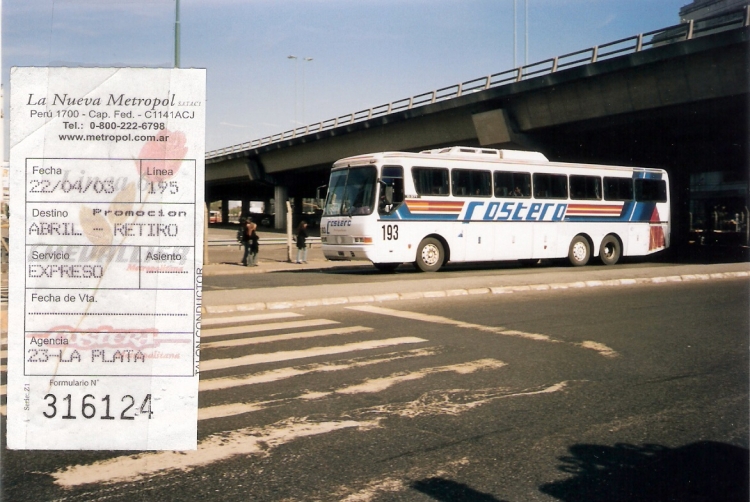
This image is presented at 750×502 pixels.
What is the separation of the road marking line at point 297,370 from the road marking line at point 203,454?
4.67 ft

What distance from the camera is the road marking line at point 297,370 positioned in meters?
6.68

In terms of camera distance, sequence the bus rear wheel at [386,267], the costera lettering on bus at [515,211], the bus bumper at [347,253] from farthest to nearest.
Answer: the costera lettering on bus at [515,211] → the bus rear wheel at [386,267] → the bus bumper at [347,253]

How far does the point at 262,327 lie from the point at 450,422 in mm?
5575

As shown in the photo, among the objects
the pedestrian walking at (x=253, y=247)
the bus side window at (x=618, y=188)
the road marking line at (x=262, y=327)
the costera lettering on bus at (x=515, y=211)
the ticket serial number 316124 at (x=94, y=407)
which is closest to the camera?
the ticket serial number 316124 at (x=94, y=407)

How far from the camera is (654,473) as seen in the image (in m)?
4.39

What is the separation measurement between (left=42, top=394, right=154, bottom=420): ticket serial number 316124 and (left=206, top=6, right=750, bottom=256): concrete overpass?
2379 centimetres

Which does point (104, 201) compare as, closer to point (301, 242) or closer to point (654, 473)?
point (654, 473)

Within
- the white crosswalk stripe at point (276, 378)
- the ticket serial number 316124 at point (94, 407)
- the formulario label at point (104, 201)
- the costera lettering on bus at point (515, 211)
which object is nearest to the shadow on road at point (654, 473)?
the white crosswalk stripe at point (276, 378)

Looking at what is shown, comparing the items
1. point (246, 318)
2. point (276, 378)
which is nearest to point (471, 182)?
point (246, 318)

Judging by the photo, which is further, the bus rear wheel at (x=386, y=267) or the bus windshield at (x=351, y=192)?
the bus rear wheel at (x=386, y=267)

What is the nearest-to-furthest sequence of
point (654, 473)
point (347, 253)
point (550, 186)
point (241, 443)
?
point (654, 473) < point (241, 443) < point (347, 253) < point (550, 186)

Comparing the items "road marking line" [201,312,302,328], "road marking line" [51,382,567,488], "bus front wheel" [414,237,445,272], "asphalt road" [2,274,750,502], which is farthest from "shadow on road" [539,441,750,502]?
"bus front wheel" [414,237,445,272]

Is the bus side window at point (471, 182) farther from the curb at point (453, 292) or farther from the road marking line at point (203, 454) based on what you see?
the road marking line at point (203, 454)

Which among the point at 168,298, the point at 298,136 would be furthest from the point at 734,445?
the point at 298,136
